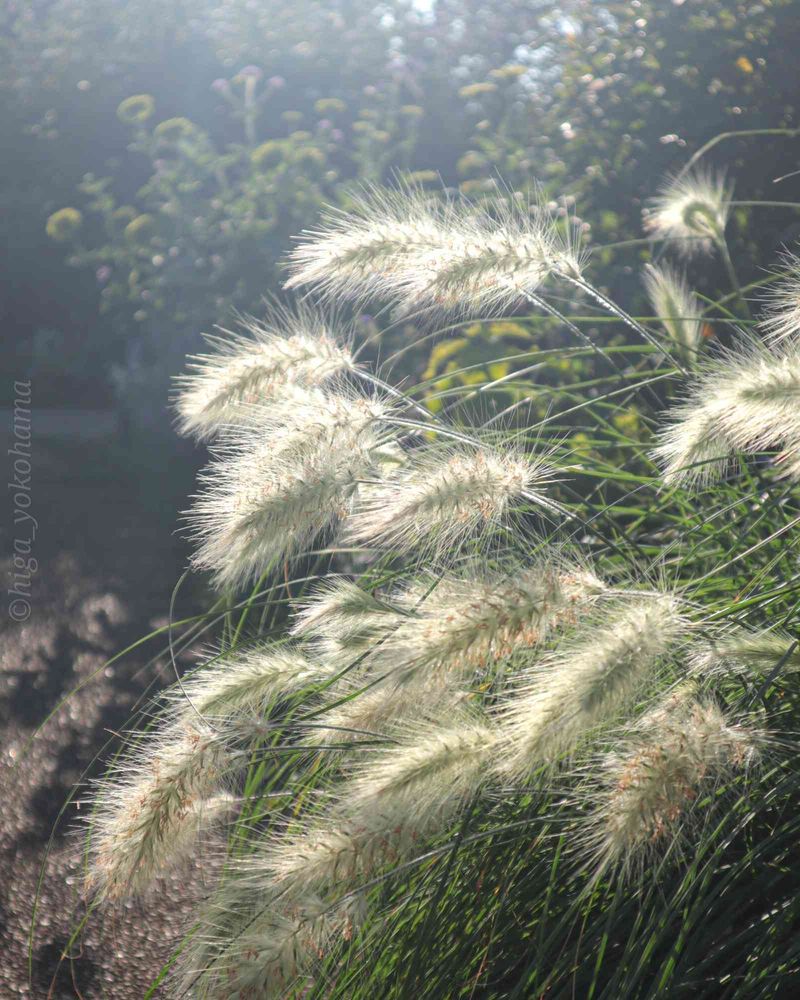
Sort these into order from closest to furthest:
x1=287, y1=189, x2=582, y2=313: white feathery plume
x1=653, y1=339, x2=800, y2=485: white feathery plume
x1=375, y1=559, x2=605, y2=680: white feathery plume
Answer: x1=375, y1=559, x2=605, y2=680: white feathery plume → x1=653, y1=339, x2=800, y2=485: white feathery plume → x1=287, y1=189, x2=582, y2=313: white feathery plume

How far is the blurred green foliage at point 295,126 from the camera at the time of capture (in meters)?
4.06

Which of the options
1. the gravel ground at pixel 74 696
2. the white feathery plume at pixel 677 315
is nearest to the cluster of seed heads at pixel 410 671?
the gravel ground at pixel 74 696

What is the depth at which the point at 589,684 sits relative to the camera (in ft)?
3.59

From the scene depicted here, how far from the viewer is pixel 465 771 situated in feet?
3.85

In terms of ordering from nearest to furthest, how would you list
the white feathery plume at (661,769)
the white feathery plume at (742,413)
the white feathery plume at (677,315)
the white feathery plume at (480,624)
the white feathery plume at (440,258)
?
the white feathery plume at (661,769) → the white feathery plume at (480,624) → the white feathery plume at (742,413) → the white feathery plume at (440,258) → the white feathery plume at (677,315)

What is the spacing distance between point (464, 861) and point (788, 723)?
1.64 feet

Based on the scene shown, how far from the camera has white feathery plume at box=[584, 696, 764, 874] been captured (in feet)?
3.49

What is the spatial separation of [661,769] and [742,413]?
494 millimetres

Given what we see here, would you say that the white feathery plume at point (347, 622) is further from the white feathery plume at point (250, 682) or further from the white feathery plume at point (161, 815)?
the white feathery plume at point (161, 815)

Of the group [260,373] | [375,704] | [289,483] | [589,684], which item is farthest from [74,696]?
[589,684]

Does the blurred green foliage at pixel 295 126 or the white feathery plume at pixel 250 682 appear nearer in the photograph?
the white feathery plume at pixel 250 682

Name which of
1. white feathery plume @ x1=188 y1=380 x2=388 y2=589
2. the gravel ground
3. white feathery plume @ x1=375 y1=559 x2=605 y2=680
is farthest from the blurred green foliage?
white feathery plume @ x1=375 y1=559 x2=605 y2=680

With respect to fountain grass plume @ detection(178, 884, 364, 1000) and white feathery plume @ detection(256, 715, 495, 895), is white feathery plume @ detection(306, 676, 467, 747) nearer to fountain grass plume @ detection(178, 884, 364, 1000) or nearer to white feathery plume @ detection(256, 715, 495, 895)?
white feathery plume @ detection(256, 715, 495, 895)

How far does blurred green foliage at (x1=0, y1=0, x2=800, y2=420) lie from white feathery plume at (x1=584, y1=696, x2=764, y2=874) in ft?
8.75
